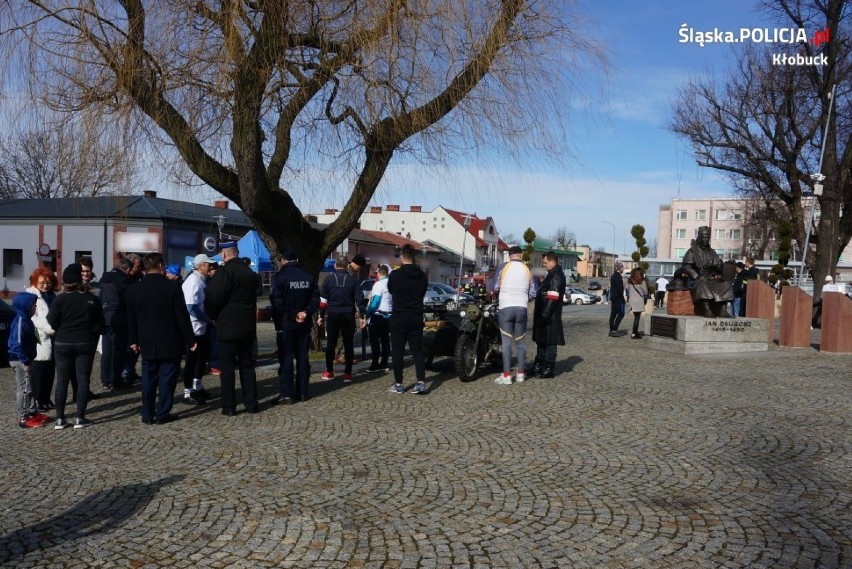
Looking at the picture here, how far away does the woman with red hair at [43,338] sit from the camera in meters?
7.14

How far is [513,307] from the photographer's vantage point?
9.26 m

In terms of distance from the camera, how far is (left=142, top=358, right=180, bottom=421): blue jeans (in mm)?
7094

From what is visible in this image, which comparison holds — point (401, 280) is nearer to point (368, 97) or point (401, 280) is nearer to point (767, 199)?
point (368, 97)

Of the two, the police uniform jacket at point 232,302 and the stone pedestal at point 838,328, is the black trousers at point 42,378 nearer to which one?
the police uniform jacket at point 232,302

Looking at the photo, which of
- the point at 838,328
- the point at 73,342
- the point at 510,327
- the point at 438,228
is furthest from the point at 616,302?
the point at 438,228

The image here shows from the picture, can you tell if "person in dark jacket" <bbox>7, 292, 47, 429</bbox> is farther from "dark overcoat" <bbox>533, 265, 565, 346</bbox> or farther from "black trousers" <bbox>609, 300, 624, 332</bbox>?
"black trousers" <bbox>609, 300, 624, 332</bbox>

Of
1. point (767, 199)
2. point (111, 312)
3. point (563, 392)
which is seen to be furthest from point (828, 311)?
point (767, 199)

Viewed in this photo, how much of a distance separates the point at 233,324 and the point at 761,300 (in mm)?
13180

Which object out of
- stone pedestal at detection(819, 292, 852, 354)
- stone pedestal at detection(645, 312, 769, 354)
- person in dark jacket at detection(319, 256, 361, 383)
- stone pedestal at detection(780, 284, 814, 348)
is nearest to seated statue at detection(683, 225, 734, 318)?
stone pedestal at detection(645, 312, 769, 354)

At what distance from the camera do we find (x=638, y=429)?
6.83m

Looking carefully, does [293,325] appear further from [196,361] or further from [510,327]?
[510,327]

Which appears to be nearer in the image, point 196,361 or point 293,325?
point 293,325

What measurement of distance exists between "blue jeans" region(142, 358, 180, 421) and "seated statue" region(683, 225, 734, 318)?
10.2 m

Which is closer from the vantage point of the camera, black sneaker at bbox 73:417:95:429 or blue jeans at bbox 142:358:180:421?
black sneaker at bbox 73:417:95:429
